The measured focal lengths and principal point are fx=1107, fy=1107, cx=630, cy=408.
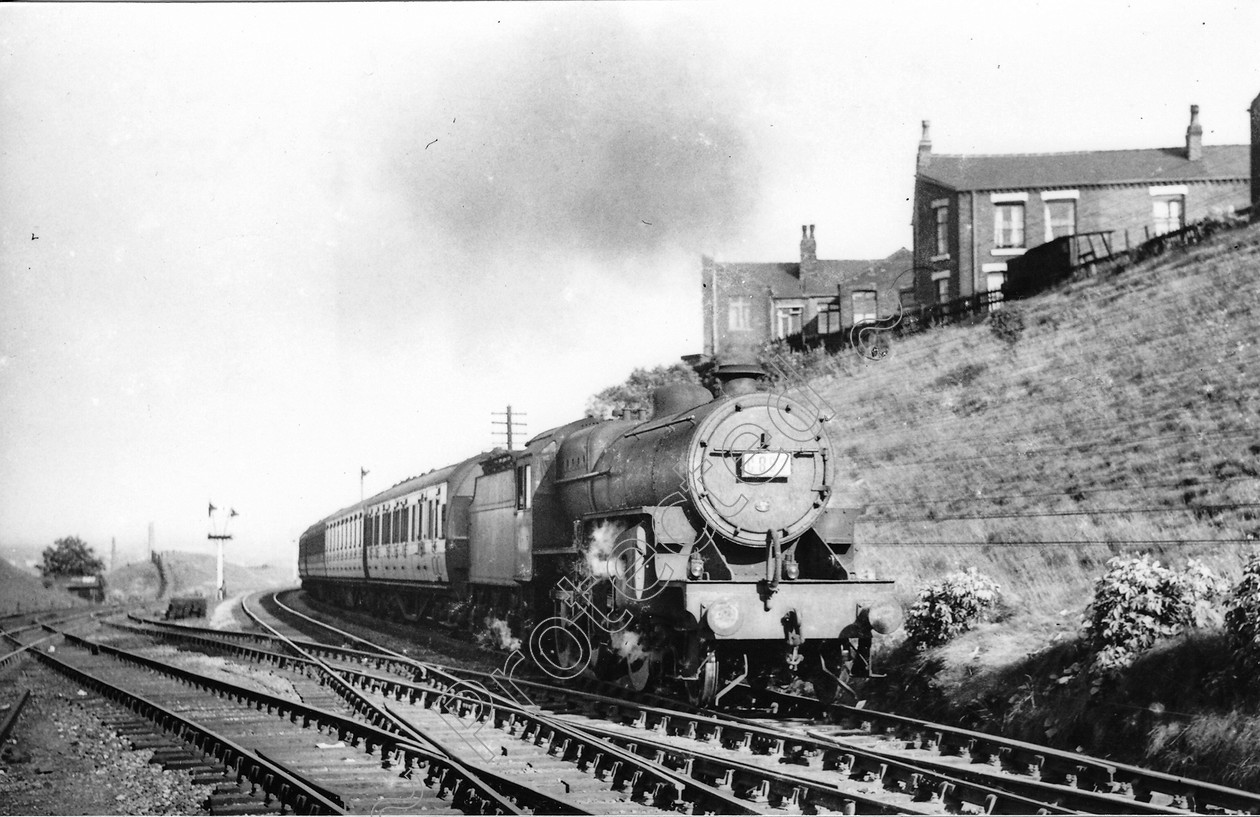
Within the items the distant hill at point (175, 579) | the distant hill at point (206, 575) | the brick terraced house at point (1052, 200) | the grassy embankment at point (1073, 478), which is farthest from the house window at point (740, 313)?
the distant hill at point (206, 575)

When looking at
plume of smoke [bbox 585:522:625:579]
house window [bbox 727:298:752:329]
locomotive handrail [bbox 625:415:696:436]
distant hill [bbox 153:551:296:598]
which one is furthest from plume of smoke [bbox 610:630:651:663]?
distant hill [bbox 153:551:296:598]

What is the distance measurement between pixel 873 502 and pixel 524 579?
915 cm

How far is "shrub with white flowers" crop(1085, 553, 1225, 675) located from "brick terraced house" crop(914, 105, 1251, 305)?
25575 mm

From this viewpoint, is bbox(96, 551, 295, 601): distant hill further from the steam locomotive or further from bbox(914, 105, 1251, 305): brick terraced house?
the steam locomotive

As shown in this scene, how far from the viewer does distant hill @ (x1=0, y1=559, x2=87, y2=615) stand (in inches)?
1431

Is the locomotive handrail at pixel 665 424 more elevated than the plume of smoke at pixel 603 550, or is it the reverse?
the locomotive handrail at pixel 665 424

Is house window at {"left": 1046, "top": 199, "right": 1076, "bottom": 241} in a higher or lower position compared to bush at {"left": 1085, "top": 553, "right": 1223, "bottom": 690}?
higher

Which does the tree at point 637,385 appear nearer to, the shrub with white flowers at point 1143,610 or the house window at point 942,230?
the house window at point 942,230

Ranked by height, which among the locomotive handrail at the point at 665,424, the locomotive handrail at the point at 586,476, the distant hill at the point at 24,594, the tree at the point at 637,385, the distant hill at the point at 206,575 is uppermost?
the tree at the point at 637,385

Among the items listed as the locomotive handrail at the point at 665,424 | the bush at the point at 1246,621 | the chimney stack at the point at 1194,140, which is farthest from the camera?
the chimney stack at the point at 1194,140

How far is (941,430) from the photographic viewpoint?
22594 millimetres

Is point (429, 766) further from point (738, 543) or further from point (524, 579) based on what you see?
point (524, 579)

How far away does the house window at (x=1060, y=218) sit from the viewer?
33.5 meters

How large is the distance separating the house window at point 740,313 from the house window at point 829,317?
8.30ft
